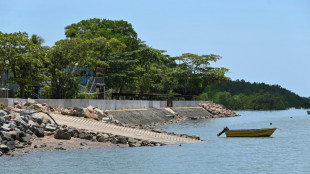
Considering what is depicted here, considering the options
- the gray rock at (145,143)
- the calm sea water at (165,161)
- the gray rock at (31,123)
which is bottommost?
the calm sea water at (165,161)

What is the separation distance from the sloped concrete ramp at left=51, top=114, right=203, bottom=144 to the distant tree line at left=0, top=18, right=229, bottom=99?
17239 mm

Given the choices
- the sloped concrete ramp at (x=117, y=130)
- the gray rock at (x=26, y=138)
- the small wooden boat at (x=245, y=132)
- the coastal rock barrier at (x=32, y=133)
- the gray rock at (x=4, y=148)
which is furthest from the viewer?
the small wooden boat at (x=245, y=132)

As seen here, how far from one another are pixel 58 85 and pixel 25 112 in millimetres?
28955

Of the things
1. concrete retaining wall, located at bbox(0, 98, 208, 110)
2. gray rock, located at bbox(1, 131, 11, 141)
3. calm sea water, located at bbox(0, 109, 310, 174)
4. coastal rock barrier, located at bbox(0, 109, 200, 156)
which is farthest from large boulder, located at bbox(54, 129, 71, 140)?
concrete retaining wall, located at bbox(0, 98, 208, 110)

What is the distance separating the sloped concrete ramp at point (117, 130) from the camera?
138ft

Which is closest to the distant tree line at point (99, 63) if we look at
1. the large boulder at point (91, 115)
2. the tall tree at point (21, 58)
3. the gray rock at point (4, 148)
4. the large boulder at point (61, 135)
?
the tall tree at point (21, 58)

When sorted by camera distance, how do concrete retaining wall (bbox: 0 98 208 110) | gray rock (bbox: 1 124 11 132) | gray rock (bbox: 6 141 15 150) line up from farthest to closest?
1. concrete retaining wall (bbox: 0 98 208 110)
2. gray rock (bbox: 1 124 11 132)
3. gray rock (bbox: 6 141 15 150)

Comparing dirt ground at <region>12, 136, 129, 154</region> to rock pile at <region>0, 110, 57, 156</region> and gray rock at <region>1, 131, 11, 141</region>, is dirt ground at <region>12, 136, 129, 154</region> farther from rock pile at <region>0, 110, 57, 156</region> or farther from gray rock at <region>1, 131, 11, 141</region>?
gray rock at <region>1, 131, 11, 141</region>

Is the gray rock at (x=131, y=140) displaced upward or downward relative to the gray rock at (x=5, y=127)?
downward

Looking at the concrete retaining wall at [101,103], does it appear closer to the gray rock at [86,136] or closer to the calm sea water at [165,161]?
the gray rock at [86,136]

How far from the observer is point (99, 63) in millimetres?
84312

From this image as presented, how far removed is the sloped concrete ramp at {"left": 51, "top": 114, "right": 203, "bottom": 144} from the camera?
42156 mm

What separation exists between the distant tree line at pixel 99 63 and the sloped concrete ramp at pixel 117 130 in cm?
1724

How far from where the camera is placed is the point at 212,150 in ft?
126
